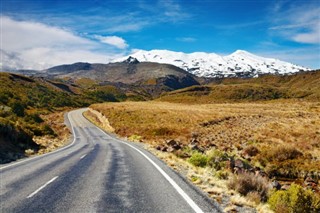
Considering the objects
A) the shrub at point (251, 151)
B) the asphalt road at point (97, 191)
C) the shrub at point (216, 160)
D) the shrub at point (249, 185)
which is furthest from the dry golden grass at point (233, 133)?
the asphalt road at point (97, 191)

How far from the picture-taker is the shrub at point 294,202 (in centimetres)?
822

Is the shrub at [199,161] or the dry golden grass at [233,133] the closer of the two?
the shrub at [199,161]

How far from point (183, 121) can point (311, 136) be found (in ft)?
98.1

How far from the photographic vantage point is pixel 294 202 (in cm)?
830

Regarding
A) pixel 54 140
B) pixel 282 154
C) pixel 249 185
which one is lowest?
pixel 54 140

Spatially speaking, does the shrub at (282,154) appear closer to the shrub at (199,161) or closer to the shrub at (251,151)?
the shrub at (251,151)

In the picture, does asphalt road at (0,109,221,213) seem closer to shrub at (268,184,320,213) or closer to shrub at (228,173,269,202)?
shrub at (228,173,269,202)

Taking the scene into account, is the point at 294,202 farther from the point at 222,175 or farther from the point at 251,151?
the point at 251,151

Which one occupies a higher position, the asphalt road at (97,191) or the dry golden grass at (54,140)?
the asphalt road at (97,191)

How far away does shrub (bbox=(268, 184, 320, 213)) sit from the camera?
822cm

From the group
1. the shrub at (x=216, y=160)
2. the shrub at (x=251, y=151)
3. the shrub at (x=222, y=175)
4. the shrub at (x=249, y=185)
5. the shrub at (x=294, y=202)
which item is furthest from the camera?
the shrub at (x=251, y=151)

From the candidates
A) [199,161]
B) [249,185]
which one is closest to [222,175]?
[249,185]

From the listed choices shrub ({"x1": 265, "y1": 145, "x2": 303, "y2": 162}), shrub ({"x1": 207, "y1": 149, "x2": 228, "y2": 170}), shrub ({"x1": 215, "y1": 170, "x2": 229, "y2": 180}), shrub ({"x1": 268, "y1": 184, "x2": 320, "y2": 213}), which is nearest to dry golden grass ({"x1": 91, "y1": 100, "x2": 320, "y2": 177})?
shrub ({"x1": 265, "y1": 145, "x2": 303, "y2": 162})

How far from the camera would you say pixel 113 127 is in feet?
203
